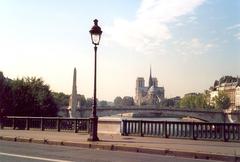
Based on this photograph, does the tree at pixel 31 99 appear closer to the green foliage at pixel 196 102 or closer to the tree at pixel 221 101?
the tree at pixel 221 101

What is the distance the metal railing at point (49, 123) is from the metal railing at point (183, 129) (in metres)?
2.82

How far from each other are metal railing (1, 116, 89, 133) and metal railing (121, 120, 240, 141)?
9.25 ft

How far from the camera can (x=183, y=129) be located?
2238 centimetres

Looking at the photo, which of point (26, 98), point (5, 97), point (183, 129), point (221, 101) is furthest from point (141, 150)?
point (221, 101)

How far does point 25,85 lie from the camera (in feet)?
214

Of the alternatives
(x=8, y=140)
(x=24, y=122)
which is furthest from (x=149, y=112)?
(x=8, y=140)

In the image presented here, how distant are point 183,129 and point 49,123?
9.23 m

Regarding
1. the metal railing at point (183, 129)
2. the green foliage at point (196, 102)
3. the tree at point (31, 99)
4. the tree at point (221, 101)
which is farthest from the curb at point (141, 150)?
the green foliage at point (196, 102)

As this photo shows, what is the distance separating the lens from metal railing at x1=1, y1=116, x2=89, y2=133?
25.8 m

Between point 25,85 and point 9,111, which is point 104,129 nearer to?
point 9,111

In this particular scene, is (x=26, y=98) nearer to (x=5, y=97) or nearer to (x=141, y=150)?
(x=5, y=97)

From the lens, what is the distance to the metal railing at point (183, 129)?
67.3 feet

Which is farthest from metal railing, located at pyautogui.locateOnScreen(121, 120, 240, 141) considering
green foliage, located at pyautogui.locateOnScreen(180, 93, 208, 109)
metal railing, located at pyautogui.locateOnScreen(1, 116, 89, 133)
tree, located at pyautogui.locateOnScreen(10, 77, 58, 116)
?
green foliage, located at pyautogui.locateOnScreen(180, 93, 208, 109)

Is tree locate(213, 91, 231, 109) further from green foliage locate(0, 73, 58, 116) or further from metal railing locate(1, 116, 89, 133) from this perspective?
metal railing locate(1, 116, 89, 133)
